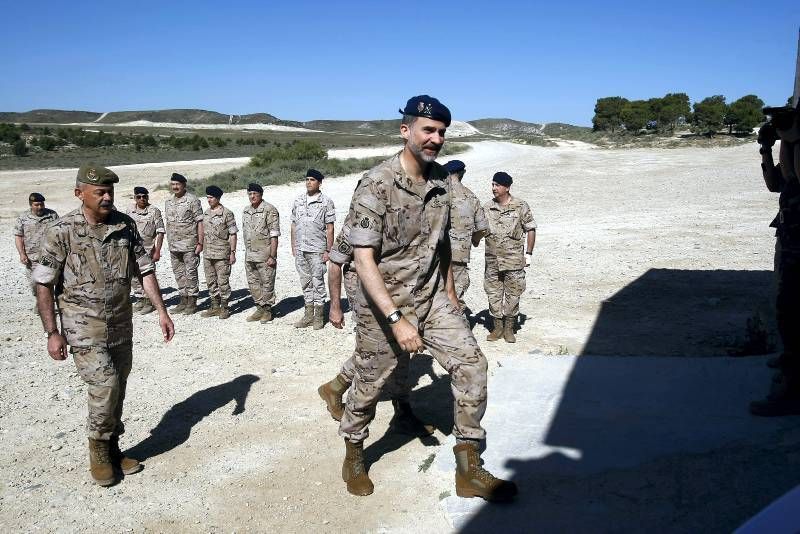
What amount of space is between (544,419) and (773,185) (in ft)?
9.72

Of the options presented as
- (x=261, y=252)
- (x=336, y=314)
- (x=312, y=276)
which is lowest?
(x=312, y=276)

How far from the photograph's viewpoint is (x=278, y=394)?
604 cm

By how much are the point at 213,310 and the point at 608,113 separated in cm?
7671

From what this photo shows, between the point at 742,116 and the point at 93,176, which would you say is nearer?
the point at 93,176

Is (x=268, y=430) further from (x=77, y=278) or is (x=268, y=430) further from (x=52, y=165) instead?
(x=52, y=165)

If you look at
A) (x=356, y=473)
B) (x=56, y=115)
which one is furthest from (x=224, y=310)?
(x=56, y=115)

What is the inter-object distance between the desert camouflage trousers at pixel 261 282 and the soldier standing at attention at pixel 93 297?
433cm

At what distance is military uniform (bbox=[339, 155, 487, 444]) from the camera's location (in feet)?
12.1

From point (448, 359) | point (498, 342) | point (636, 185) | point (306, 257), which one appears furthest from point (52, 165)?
point (448, 359)

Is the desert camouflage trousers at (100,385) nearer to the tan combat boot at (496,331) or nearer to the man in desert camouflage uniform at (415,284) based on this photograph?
the man in desert camouflage uniform at (415,284)

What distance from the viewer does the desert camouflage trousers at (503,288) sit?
7461 mm

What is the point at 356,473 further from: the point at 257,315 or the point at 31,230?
the point at 31,230

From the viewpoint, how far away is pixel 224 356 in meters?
7.32

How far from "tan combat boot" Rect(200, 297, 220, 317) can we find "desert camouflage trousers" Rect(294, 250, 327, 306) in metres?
1.45
